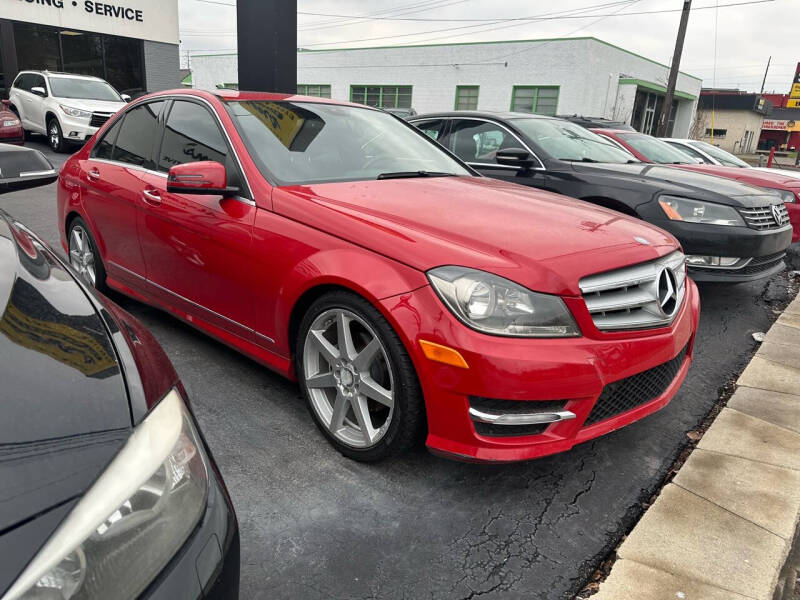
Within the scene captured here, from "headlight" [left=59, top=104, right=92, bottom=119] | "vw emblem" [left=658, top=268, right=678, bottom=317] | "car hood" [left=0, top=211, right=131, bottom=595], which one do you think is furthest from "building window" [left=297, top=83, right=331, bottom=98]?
"car hood" [left=0, top=211, right=131, bottom=595]

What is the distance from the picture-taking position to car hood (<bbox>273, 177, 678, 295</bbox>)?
2.25 metres

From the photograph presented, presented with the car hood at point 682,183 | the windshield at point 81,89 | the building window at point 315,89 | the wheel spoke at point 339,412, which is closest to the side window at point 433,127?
the car hood at point 682,183

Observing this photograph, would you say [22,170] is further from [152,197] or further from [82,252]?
[82,252]

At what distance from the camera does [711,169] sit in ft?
23.3

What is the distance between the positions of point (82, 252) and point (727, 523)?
4.36m

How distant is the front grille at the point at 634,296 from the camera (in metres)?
2.31

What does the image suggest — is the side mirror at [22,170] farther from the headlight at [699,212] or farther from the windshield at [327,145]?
the headlight at [699,212]

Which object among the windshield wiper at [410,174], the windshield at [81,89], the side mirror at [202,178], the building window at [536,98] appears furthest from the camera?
the building window at [536,98]

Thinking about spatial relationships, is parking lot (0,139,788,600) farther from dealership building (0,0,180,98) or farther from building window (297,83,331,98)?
building window (297,83,331,98)

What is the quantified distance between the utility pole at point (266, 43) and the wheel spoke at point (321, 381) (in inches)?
188

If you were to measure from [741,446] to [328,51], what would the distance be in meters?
37.3

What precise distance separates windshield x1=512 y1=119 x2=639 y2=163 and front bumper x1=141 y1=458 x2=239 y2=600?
4.94m

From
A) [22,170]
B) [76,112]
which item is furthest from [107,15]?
[22,170]

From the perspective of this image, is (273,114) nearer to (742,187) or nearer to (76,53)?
(742,187)
